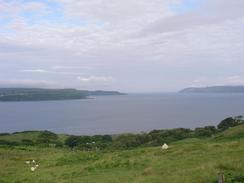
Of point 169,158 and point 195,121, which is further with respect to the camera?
point 195,121

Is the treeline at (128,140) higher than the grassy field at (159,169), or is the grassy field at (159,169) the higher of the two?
the grassy field at (159,169)

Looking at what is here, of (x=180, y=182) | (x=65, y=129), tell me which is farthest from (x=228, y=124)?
(x=65, y=129)

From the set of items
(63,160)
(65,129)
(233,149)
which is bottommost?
(65,129)

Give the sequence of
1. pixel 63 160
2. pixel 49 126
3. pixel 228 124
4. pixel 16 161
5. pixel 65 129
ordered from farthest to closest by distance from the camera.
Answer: pixel 49 126 < pixel 65 129 < pixel 228 124 < pixel 16 161 < pixel 63 160

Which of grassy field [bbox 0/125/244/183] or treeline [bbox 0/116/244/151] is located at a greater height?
grassy field [bbox 0/125/244/183]

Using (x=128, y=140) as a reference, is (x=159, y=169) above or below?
above

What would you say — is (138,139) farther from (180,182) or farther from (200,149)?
(180,182)

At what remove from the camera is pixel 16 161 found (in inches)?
1366

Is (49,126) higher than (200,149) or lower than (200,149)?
lower

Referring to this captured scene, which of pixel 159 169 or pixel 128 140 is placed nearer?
pixel 159 169

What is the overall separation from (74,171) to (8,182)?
409 centimetres

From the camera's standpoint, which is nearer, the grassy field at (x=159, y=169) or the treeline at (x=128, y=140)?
the grassy field at (x=159, y=169)

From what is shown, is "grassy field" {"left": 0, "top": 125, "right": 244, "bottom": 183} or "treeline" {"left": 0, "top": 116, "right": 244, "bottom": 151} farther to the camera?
"treeline" {"left": 0, "top": 116, "right": 244, "bottom": 151}

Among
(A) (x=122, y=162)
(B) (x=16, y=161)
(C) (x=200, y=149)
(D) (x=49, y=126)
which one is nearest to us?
(A) (x=122, y=162)
